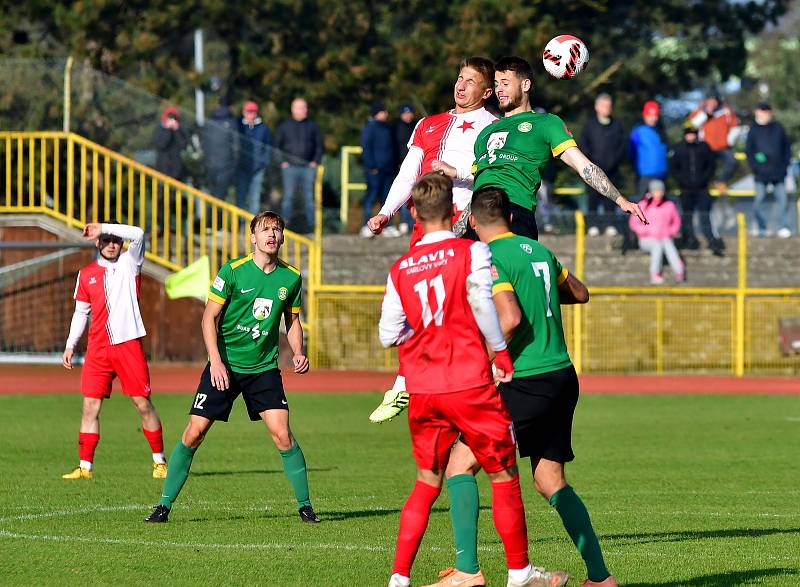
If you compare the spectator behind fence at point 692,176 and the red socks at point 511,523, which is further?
the spectator behind fence at point 692,176

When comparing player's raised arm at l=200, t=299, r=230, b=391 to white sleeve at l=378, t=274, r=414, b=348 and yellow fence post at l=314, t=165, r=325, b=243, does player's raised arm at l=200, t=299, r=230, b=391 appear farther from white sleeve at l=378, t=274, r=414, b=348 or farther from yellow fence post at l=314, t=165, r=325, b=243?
yellow fence post at l=314, t=165, r=325, b=243

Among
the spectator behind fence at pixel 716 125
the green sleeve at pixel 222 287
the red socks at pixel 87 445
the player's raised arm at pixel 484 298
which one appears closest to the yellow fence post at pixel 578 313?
the spectator behind fence at pixel 716 125

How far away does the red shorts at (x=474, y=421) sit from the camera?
23.2ft

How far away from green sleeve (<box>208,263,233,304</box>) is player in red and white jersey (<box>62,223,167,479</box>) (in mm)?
2807

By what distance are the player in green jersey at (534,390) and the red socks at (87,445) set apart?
225 inches

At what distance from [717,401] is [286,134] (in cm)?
887

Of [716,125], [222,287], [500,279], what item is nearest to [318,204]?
[716,125]

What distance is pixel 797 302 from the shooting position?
2495cm

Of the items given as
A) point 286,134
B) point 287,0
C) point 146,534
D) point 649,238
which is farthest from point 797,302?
point 146,534

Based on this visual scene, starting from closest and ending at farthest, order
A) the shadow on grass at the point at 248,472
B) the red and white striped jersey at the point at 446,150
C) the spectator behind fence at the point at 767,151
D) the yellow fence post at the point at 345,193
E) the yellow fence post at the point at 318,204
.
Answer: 1. the red and white striped jersey at the point at 446,150
2. the shadow on grass at the point at 248,472
3. the yellow fence post at the point at 318,204
4. the spectator behind fence at the point at 767,151
5. the yellow fence post at the point at 345,193

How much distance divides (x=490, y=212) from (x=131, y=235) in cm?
574

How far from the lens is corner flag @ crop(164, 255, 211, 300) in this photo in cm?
2006

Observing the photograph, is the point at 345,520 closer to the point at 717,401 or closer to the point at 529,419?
the point at 529,419

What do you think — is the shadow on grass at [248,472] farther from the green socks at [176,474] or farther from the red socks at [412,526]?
the red socks at [412,526]
